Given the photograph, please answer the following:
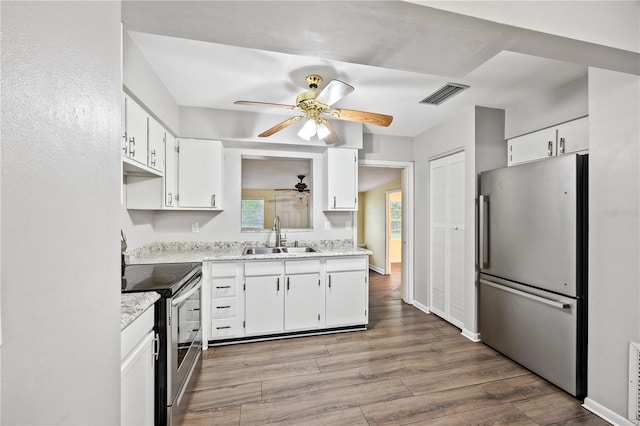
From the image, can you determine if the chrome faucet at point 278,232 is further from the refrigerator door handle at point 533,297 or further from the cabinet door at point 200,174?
the refrigerator door handle at point 533,297

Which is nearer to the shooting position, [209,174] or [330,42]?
[330,42]

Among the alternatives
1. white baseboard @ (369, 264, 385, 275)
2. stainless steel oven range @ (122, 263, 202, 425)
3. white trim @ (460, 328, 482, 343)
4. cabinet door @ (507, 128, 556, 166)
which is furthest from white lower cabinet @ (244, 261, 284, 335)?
white baseboard @ (369, 264, 385, 275)

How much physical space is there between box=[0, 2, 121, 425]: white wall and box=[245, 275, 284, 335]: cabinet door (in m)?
2.27

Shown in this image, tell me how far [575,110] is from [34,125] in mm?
3343

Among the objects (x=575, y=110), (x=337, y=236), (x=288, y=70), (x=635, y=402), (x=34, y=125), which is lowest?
(x=635, y=402)

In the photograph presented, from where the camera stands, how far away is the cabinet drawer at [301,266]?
3.06 m

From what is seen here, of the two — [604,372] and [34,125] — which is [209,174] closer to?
[34,125]

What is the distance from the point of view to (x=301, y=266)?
10.2 ft

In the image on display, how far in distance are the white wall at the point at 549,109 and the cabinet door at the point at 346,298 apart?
221 cm

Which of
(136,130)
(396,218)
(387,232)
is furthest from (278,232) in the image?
(396,218)

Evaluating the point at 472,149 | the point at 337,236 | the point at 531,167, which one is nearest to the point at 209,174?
the point at 337,236

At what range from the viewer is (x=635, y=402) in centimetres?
174

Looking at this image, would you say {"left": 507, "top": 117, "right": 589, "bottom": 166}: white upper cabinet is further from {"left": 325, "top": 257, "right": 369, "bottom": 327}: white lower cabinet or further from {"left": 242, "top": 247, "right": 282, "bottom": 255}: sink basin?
{"left": 242, "top": 247, "right": 282, "bottom": 255}: sink basin

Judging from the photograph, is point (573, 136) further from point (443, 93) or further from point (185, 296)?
point (185, 296)
